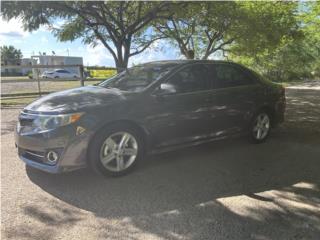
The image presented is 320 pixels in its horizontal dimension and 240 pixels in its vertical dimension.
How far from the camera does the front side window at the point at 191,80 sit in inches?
205

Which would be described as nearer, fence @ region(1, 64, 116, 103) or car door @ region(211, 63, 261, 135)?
car door @ region(211, 63, 261, 135)

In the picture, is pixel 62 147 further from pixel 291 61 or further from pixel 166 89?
pixel 291 61

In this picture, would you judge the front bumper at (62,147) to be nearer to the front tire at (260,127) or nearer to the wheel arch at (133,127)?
the wheel arch at (133,127)

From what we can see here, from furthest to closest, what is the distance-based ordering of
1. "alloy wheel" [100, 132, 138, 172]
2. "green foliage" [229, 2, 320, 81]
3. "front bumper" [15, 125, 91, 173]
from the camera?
"green foliage" [229, 2, 320, 81] < "alloy wheel" [100, 132, 138, 172] < "front bumper" [15, 125, 91, 173]

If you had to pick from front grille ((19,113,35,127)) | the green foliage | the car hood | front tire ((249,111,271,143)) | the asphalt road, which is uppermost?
the green foliage

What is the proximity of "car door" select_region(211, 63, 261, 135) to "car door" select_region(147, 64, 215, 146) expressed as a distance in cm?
21

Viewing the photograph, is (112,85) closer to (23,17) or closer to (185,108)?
(185,108)

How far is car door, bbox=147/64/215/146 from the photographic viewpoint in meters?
4.90

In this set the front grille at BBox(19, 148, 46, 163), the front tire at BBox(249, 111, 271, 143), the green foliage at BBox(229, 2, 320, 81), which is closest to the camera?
the front grille at BBox(19, 148, 46, 163)

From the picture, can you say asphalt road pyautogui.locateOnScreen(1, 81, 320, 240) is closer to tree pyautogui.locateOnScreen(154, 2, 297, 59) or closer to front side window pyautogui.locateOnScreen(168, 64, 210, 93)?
front side window pyautogui.locateOnScreen(168, 64, 210, 93)

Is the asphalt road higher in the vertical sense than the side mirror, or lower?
lower

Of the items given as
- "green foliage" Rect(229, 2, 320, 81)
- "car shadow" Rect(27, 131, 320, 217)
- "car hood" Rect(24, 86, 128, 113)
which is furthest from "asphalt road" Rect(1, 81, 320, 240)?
"green foliage" Rect(229, 2, 320, 81)

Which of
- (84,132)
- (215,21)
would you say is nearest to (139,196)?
(84,132)

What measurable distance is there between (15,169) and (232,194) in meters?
3.00
